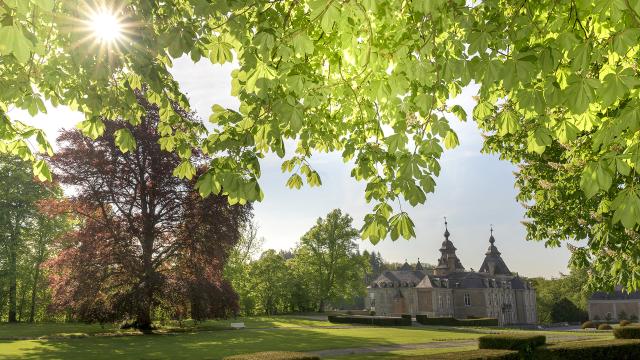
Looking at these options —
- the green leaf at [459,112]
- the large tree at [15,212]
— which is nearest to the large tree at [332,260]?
the large tree at [15,212]

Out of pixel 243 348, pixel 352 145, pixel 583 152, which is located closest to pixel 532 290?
pixel 243 348

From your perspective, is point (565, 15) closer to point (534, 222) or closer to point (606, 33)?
point (606, 33)

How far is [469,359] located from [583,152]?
6.20m

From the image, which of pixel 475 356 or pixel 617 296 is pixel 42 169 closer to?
pixel 475 356

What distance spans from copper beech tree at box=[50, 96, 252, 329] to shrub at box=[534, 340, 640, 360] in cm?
1801

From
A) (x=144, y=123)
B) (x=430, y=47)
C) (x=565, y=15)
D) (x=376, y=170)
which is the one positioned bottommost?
(x=376, y=170)

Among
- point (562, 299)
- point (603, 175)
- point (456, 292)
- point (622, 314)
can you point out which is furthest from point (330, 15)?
point (622, 314)

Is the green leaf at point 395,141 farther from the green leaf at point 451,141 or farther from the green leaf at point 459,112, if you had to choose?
the green leaf at point 459,112

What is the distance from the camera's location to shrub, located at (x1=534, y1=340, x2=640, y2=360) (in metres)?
16.9

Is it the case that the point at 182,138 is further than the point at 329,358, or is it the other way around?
the point at 329,358

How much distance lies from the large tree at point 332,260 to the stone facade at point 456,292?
56.7 feet

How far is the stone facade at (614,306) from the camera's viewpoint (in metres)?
74.1

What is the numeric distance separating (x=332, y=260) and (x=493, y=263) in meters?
34.7

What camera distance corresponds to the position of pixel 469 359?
12.4 meters
